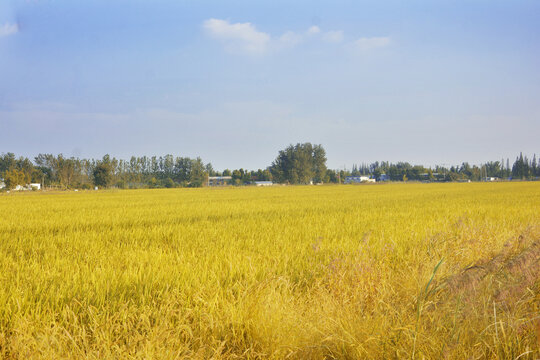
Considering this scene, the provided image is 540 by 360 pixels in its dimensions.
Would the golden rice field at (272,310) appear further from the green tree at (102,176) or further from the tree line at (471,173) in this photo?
the tree line at (471,173)

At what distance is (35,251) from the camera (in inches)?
230

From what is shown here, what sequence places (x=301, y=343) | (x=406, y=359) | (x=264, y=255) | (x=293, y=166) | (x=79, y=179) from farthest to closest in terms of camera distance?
(x=293, y=166) < (x=79, y=179) < (x=264, y=255) < (x=301, y=343) < (x=406, y=359)

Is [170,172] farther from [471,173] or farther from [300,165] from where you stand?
[471,173]

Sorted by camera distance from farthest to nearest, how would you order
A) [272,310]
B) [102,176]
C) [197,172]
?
[197,172]
[102,176]
[272,310]

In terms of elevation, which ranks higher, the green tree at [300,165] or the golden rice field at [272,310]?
the green tree at [300,165]

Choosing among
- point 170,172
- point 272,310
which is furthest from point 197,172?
point 272,310

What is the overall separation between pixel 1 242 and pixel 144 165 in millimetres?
113912

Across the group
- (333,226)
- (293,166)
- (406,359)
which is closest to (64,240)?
(333,226)

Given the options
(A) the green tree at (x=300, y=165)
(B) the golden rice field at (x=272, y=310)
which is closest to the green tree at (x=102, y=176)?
(A) the green tree at (x=300, y=165)

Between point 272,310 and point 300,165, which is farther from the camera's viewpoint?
point 300,165

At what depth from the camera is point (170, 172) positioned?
370ft

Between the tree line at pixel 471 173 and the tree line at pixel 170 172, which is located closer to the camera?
the tree line at pixel 170 172

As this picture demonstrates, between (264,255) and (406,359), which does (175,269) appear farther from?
(406,359)

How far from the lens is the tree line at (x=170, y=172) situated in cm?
7256
